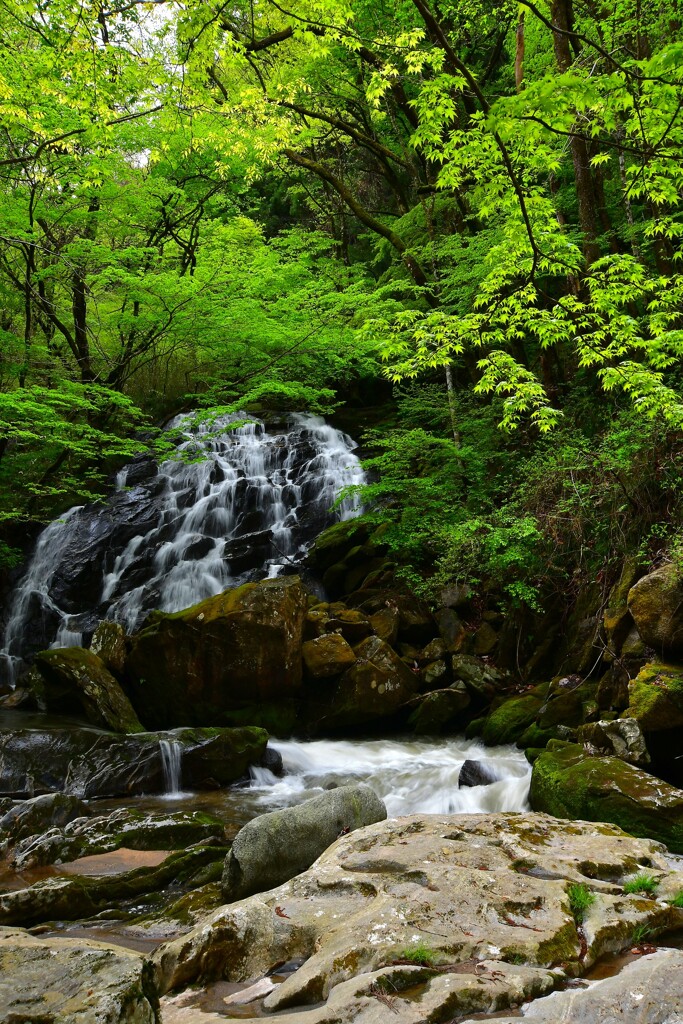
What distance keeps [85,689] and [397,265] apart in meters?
13.2

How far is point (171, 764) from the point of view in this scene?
8445 mm

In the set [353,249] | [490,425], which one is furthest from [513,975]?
[353,249]

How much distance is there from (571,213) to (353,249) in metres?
10.7

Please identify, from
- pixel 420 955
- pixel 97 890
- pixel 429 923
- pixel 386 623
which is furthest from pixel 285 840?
pixel 386 623

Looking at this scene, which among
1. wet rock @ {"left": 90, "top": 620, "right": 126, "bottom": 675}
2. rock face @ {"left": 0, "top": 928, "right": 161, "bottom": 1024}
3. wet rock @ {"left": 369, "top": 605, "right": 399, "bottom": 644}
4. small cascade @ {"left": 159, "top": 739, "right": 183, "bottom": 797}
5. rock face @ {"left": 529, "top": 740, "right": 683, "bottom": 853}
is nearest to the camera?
rock face @ {"left": 0, "top": 928, "right": 161, "bottom": 1024}

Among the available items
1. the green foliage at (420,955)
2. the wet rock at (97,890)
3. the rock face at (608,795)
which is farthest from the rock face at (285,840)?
the green foliage at (420,955)

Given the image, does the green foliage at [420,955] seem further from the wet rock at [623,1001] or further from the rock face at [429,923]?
the wet rock at [623,1001]

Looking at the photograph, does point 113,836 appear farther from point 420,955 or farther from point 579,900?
point 579,900

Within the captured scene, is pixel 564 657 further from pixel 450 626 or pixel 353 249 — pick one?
pixel 353 249

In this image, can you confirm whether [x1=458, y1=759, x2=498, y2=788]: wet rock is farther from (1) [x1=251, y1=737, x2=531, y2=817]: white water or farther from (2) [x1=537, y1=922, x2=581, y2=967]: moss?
(2) [x1=537, y1=922, x2=581, y2=967]: moss

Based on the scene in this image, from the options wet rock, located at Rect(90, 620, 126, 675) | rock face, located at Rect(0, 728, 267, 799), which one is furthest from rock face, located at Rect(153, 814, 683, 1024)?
wet rock, located at Rect(90, 620, 126, 675)

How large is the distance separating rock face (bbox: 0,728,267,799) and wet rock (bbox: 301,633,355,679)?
5.06ft

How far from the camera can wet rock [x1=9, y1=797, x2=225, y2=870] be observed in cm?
627

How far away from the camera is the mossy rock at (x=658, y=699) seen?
6.50m
